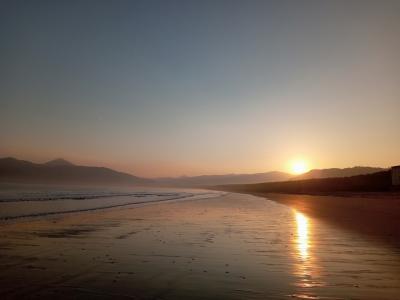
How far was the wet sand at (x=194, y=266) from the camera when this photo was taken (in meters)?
7.91

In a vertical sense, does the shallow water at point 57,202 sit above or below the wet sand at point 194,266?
above

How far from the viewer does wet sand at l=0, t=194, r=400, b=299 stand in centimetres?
A: 791

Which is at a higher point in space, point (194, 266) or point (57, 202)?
point (57, 202)

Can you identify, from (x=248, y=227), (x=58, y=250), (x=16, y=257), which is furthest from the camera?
(x=248, y=227)

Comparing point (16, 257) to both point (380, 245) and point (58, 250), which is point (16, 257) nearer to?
point (58, 250)

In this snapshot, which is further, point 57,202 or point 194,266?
point 57,202

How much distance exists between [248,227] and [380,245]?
7.56m

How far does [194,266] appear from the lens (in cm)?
1060

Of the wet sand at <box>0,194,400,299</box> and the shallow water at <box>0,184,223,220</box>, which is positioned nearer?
the wet sand at <box>0,194,400,299</box>

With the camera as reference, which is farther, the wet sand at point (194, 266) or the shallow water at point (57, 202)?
the shallow water at point (57, 202)

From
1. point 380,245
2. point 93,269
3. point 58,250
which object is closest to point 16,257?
point 58,250

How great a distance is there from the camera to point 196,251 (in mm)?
13070

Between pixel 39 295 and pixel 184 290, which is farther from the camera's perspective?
pixel 184 290

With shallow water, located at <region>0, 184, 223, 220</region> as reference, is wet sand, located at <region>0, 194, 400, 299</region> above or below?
below
